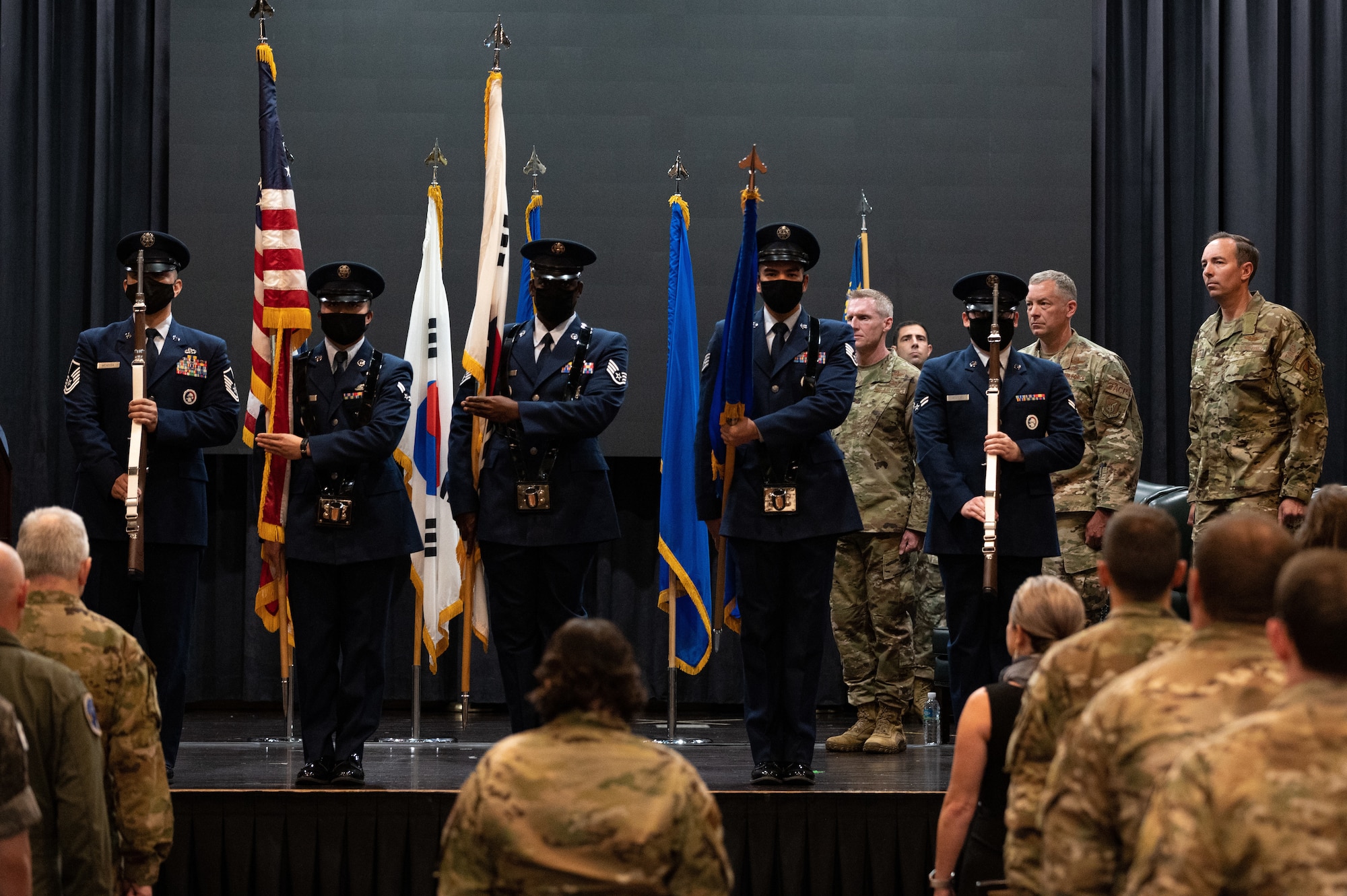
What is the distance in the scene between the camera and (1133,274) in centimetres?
755

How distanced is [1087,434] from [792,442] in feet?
5.81

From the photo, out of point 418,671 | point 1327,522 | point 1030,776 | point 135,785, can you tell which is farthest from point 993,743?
point 418,671

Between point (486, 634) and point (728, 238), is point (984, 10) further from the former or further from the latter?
point (486, 634)

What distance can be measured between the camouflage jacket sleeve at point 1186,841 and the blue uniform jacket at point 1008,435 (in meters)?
3.08

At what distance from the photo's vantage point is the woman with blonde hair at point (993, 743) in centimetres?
320

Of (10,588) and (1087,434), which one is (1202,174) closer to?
(1087,434)

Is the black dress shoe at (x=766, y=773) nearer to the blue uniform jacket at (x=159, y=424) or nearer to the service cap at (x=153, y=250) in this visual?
the blue uniform jacket at (x=159, y=424)

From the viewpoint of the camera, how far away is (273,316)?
5.03m

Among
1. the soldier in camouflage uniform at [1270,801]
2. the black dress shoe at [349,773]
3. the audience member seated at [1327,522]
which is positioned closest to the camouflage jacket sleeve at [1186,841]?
the soldier in camouflage uniform at [1270,801]

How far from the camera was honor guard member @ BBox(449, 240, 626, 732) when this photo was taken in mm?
4629

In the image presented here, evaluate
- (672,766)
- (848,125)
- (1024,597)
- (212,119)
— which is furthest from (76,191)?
(672,766)

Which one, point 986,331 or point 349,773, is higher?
point 986,331

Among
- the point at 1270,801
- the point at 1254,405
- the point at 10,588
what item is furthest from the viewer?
the point at 1254,405

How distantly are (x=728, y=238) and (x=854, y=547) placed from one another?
1.99 m
